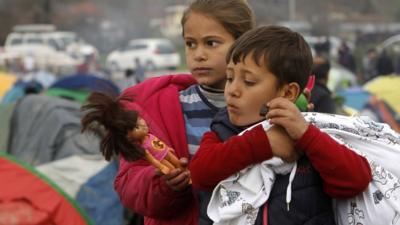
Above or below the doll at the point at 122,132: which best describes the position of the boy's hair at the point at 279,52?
above

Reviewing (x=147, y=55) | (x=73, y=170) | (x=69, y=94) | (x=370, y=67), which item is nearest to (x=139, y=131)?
(x=73, y=170)

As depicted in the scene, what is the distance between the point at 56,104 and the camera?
23.7ft

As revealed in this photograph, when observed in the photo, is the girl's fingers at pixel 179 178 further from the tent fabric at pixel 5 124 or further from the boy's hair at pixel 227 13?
the tent fabric at pixel 5 124

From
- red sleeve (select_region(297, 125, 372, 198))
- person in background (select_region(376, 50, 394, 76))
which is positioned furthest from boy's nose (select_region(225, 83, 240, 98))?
person in background (select_region(376, 50, 394, 76))

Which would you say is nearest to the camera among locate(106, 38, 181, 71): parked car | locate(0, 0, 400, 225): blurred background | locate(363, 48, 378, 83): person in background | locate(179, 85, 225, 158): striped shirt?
locate(179, 85, 225, 158): striped shirt

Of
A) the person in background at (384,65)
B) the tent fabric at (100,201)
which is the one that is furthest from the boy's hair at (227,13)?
the person in background at (384,65)

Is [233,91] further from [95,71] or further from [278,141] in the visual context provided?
[95,71]

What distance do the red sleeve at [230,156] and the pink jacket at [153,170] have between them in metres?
0.22

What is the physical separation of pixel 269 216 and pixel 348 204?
7.6 inches

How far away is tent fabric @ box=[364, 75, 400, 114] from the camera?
10438mm

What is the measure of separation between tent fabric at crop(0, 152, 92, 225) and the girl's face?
2314 millimetres

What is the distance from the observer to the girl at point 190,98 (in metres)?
2.28

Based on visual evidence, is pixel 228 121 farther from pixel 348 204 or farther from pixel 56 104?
pixel 56 104

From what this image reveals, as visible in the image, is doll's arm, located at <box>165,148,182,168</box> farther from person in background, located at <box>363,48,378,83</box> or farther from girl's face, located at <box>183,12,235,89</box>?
person in background, located at <box>363,48,378,83</box>
